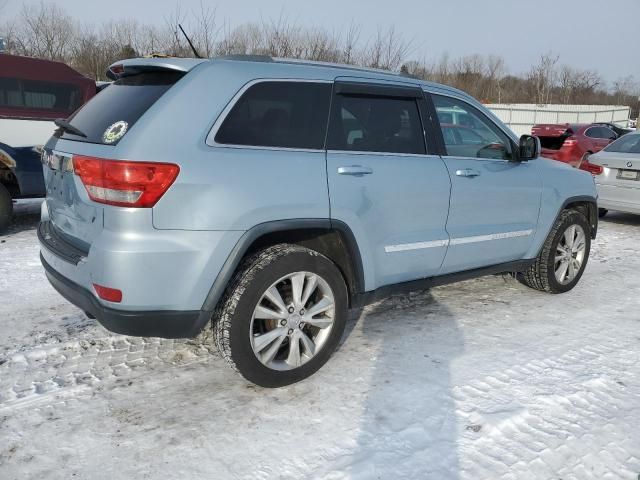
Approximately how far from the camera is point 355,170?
3.03m

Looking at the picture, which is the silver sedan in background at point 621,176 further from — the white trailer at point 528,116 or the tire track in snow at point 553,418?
the white trailer at point 528,116

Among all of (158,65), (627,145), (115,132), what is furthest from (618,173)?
(115,132)

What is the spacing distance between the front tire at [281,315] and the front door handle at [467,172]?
4.04 ft

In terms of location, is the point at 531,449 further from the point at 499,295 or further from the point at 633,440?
the point at 499,295

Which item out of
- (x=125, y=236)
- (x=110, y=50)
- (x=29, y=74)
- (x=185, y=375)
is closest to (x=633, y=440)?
(x=185, y=375)

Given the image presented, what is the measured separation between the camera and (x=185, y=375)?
10.3 feet

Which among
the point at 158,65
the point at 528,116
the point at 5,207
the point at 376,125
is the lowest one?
the point at 5,207

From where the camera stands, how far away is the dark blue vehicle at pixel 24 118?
619 centimetres

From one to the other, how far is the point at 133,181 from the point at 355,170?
1275 mm

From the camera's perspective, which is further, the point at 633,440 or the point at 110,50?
the point at 110,50

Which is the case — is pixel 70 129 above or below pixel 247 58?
below

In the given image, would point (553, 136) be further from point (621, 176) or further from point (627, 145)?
point (621, 176)

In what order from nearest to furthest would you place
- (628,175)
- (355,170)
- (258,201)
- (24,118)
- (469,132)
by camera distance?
(258,201)
(355,170)
(469,132)
(24,118)
(628,175)

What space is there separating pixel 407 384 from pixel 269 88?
6.30 ft
